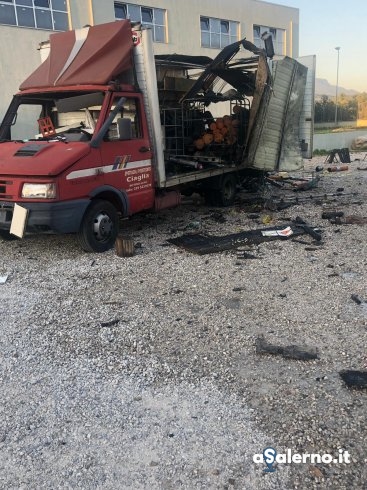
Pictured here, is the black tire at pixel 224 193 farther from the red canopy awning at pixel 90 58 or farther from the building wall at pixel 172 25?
the building wall at pixel 172 25

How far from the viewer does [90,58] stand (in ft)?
21.6

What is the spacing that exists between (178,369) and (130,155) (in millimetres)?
4047

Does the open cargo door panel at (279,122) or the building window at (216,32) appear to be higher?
Answer: the building window at (216,32)

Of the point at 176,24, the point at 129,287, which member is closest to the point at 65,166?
the point at 129,287

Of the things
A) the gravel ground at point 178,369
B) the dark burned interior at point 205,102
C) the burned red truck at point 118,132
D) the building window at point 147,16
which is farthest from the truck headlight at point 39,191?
the building window at point 147,16

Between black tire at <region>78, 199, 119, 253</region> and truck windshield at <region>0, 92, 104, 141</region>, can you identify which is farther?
truck windshield at <region>0, 92, 104, 141</region>

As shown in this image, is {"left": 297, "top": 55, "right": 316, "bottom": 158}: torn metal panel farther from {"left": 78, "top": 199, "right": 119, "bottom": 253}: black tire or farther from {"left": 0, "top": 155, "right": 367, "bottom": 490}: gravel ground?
{"left": 78, "top": 199, "right": 119, "bottom": 253}: black tire

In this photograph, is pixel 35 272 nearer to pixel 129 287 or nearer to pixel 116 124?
pixel 129 287

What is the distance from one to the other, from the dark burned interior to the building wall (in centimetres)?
894

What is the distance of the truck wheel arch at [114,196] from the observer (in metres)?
6.30

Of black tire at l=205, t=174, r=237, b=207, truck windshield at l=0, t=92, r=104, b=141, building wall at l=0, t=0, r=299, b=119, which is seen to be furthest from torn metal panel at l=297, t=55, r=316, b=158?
building wall at l=0, t=0, r=299, b=119

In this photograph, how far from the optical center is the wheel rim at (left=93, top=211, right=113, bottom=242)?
646 centimetres

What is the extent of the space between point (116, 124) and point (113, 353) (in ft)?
12.5

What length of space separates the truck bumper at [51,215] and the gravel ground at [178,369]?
0.56 m
